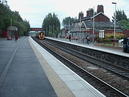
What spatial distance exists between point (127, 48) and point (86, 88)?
21.5 meters

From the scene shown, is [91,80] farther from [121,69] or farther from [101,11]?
[101,11]

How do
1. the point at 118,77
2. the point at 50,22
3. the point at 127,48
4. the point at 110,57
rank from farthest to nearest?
the point at 50,22
the point at 127,48
the point at 110,57
the point at 118,77

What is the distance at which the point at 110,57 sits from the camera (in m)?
27.7

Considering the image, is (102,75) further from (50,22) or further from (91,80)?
(50,22)

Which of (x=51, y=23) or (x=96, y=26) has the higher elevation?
(x=51, y=23)

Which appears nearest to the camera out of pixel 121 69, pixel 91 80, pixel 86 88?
pixel 86 88

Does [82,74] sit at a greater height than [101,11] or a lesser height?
lesser

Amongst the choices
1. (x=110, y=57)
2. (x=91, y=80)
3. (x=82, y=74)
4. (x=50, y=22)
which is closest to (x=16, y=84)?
(x=91, y=80)

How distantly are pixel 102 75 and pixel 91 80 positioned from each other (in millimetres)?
2390

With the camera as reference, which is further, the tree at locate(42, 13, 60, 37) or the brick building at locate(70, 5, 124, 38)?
the tree at locate(42, 13, 60, 37)

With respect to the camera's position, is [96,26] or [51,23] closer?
[96,26]

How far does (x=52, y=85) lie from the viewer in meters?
13.0

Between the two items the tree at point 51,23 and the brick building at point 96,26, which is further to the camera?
the tree at point 51,23

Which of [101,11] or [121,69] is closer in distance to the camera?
[121,69]
